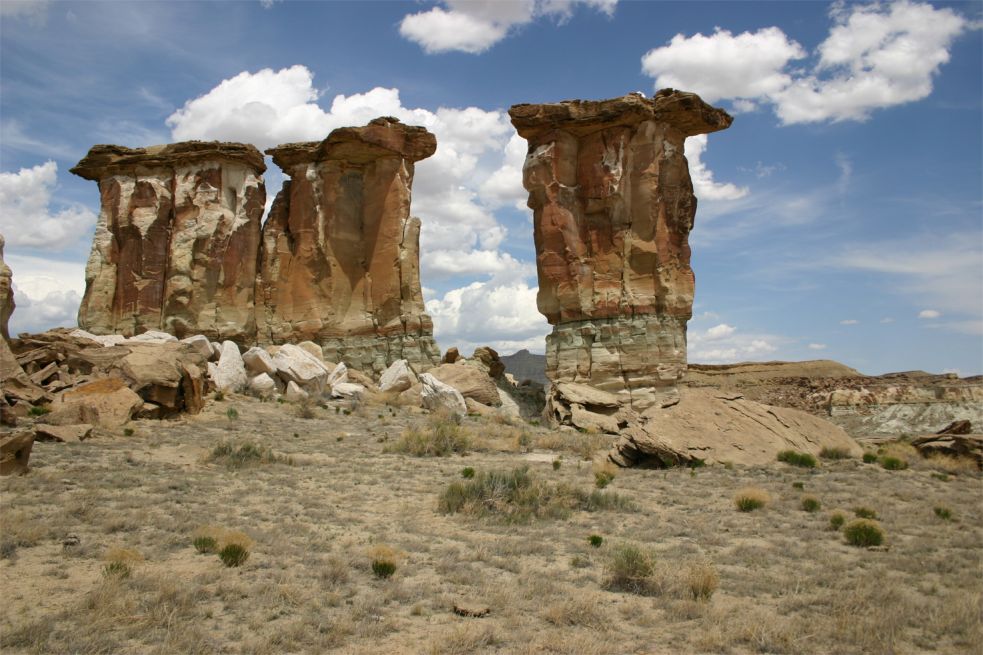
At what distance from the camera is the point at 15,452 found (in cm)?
1103

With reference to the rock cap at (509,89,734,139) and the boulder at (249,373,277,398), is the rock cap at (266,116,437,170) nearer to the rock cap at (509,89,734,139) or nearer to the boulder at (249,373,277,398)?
the rock cap at (509,89,734,139)

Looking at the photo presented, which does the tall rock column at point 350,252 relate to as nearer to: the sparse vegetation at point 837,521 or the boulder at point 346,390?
the boulder at point 346,390

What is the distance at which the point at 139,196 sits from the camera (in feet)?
106

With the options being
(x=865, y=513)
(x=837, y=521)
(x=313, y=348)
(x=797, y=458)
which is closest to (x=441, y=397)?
(x=313, y=348)

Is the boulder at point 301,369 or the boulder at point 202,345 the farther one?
the boulder at point 301,369

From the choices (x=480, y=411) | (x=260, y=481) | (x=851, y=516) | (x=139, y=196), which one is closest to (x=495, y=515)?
(x=260, y=481)

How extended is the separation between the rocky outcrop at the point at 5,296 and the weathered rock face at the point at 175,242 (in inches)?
418

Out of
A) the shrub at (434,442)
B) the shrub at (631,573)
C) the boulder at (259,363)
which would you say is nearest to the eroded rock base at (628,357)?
the shrub at (434,442)

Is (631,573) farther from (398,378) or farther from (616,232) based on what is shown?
(616,232)

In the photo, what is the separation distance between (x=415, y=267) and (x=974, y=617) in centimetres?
2722

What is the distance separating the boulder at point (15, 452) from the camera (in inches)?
429

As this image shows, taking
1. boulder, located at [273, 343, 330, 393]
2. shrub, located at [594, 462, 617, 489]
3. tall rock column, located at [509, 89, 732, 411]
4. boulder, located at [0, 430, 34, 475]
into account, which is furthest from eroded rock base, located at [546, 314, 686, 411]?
boulder, located at [0, 430, 34, 475]

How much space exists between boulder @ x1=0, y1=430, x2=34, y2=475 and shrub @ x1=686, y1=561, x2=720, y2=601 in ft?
32.7

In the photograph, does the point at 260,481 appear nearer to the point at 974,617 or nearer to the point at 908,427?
the point at 974,617
